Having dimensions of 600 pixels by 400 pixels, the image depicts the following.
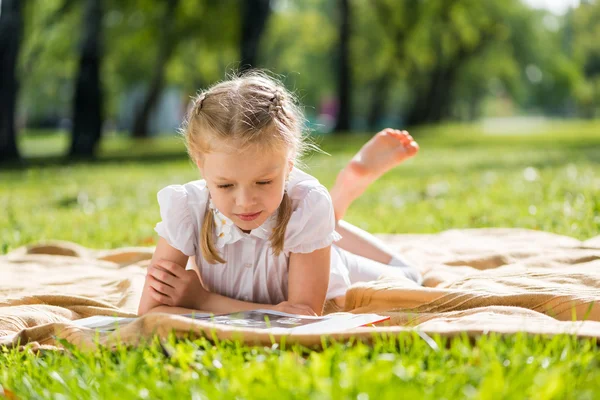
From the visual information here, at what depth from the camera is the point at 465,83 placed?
43.9m

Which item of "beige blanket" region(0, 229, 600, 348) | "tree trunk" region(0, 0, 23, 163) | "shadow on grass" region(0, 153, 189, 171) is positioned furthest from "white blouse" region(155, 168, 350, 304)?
"tree trunk" region(0, 0, 23, 163)

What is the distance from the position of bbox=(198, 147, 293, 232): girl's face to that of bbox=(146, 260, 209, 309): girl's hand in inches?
13.2

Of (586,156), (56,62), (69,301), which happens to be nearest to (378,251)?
(69,301)

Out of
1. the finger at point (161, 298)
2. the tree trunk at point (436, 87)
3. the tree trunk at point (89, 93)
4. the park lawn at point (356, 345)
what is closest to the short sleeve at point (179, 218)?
the finger at point (161, 298)

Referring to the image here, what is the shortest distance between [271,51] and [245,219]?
39.9 meters

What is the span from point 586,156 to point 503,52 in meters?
25.3

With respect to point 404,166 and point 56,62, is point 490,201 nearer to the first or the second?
point 404,166

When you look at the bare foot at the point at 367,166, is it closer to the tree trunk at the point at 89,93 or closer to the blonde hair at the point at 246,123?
the blonde hair at the point at 246,123

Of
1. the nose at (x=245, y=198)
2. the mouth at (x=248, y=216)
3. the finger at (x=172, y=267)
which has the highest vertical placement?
the nose at (x=245, y=198)

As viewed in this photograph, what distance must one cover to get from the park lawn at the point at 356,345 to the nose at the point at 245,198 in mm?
674

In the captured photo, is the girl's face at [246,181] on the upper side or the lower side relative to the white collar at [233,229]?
upper

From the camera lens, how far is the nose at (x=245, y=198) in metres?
2.92

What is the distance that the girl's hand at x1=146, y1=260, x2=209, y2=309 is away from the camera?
10.3ft

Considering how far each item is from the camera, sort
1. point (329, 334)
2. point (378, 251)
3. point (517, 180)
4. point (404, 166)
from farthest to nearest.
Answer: point (404, 166), point (517, 180), point (378, 251), point (329, 334)
